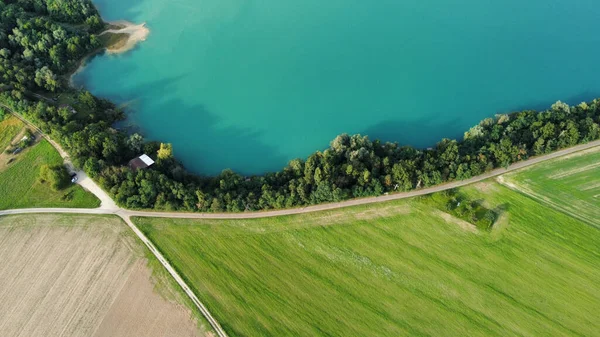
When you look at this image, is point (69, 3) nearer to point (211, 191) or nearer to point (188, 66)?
point (188, 66)

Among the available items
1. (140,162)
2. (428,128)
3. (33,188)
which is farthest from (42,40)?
(428,128)

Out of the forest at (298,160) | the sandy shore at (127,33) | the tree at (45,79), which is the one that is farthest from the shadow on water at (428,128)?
the tree at (45,79)

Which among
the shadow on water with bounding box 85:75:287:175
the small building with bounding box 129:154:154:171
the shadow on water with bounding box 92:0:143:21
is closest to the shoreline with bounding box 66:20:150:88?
the shadow on water with bounding box 92:0:143:21

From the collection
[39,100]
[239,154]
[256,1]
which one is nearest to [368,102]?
[239,154]

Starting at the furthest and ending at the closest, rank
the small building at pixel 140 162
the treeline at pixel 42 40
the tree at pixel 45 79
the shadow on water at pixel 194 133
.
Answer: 1. the treeline at pixel 42 40
2. the tree at pixel 45 79
3. the shadow on water at pixel 194 133
4. the small building at pixel 140 162

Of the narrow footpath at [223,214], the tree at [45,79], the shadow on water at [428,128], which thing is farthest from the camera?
the tree at [45,79]

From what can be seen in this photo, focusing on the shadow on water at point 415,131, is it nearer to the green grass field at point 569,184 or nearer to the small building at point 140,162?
the green grass field at point 569,184

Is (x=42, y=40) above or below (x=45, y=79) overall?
above

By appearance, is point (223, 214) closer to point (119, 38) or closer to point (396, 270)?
point (396, 270)

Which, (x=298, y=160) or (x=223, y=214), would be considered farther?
(x=298, y=160)
